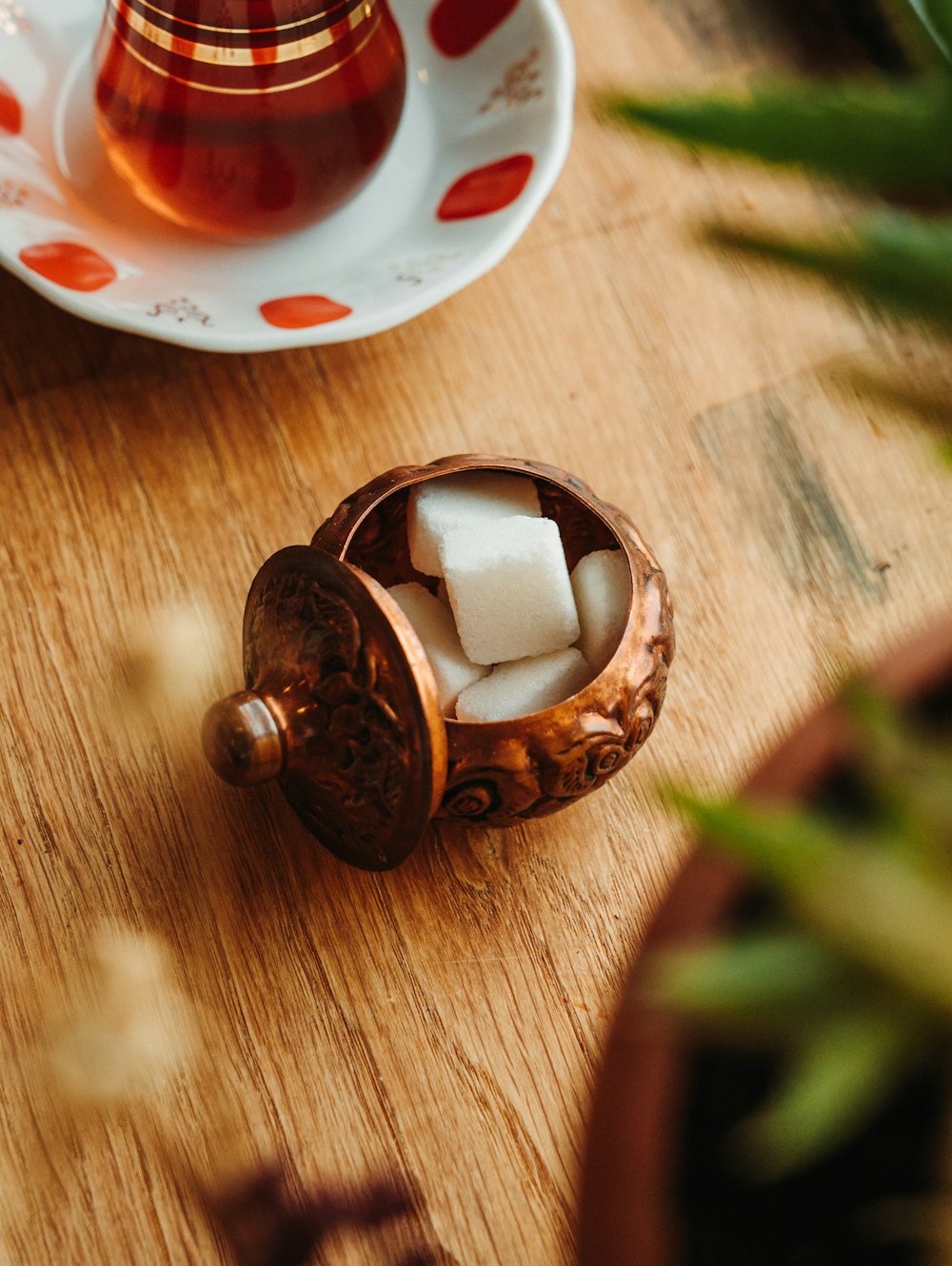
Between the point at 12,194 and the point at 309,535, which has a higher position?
the point at 12,194

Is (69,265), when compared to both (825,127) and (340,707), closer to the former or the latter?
(340,707)

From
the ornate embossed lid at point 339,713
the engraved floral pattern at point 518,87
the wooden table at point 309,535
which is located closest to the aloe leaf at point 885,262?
the ornate embossed lid at point 339,713

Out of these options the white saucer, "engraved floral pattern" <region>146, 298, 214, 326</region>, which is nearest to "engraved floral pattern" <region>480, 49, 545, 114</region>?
the white saucer

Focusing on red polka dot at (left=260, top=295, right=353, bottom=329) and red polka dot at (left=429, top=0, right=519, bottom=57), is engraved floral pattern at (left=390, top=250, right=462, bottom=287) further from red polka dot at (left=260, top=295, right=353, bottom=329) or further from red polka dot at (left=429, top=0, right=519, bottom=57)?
red polka dot at (left=429, top=0, right=519, bottom=57)

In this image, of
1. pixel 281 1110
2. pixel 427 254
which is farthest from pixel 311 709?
pixel 427 254

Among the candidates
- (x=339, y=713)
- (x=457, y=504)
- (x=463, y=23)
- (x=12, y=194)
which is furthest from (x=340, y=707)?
(x=463, y=23)

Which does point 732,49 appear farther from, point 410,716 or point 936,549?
point 410,716

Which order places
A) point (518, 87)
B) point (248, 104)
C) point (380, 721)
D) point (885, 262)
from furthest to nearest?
1. point (518, 87)
2. point (248, 104)
3. point (380, 721)
4. point (885, 262)
